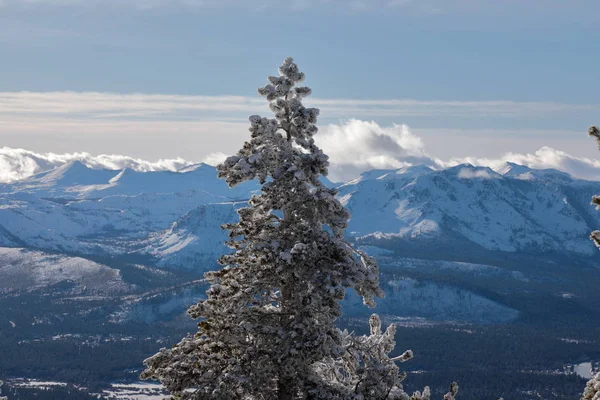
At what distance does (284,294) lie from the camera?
97.9 feet

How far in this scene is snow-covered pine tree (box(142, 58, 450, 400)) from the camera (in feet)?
91.0

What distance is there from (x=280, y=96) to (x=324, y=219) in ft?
15.6

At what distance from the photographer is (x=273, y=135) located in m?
29.4

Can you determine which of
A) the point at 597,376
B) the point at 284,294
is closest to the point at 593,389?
the point at 597,376

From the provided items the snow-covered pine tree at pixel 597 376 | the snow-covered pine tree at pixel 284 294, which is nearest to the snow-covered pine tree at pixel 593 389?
the snow-covered pine tree at pixel 597 376

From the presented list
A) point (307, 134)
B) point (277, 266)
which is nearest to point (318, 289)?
point (277, 266)

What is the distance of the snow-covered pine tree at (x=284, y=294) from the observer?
27.8 meters

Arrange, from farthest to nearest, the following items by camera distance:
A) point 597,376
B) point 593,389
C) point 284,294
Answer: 1. point 284,294
2. point 597,376
3. point 593,389

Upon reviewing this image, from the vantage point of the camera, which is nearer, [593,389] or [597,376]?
[593,389]

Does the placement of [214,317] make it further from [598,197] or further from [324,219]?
[598,197]

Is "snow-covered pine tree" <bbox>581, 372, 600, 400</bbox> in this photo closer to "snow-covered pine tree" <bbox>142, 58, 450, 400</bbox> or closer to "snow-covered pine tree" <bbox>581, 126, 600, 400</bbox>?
"snow-covered pine tree" <bbox>581, 126, 600, 400</bbox>

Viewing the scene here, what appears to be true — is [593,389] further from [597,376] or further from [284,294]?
[284,294]

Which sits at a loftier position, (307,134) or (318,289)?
(307,134)

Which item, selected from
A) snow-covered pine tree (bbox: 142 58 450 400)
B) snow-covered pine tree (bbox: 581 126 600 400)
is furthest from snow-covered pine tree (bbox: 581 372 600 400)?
snow-covered pine tree (bbox: 142 58 450 400)
